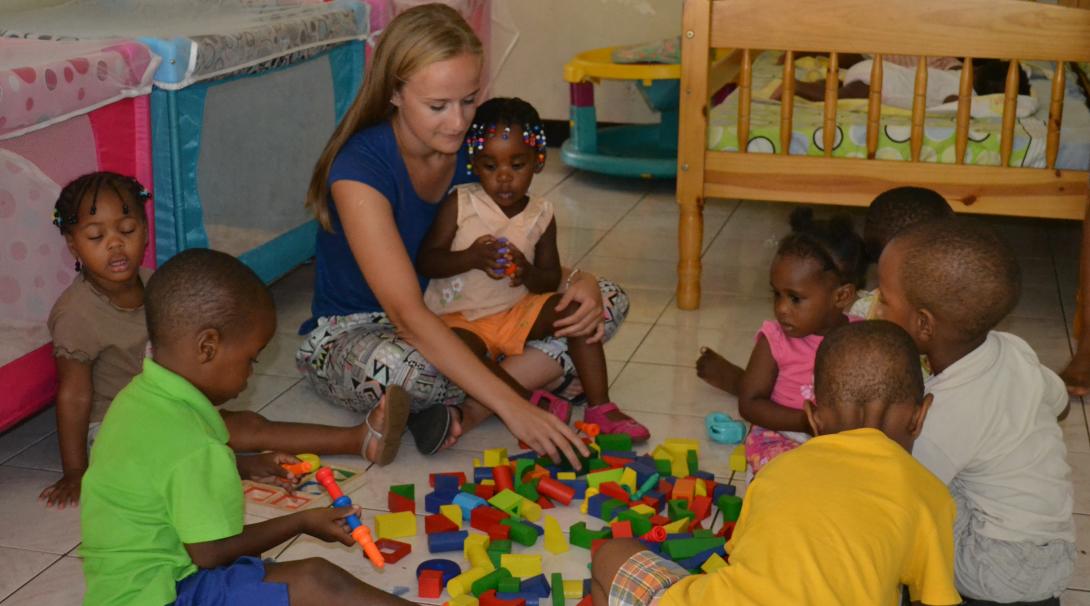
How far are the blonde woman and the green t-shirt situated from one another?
0.80 m

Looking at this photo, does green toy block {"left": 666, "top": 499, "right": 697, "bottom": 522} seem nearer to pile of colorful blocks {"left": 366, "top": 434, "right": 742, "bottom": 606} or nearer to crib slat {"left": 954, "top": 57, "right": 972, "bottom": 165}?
pile of colorful blocks {"left": 366, "top": 434, "right": 742, "bottom": 606}

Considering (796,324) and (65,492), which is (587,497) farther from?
(65,492)

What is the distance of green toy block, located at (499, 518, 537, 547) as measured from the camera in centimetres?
237

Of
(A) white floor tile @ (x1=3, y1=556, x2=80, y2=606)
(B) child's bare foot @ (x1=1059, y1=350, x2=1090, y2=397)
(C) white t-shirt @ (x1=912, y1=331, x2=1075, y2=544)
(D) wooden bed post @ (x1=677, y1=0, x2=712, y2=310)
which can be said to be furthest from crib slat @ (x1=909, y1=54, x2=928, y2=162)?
(A) white floor tile @ (x1=3, y1=556, x2=80, y2=606)

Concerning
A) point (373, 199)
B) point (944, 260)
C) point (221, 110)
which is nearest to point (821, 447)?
point (944, 260)

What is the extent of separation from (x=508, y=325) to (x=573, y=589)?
0.94 meters

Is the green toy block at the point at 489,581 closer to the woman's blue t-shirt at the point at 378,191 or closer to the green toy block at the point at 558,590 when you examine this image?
the green toy block at the point at 558,590

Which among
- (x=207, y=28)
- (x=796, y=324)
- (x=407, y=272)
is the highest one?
(x=207, y=28)

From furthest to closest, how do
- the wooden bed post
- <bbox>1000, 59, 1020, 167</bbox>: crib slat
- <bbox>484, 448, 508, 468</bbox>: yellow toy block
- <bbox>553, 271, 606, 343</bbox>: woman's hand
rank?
the wooden bed post, <bbox>1000, 59, 1020, 167</bbox>: crib slat, <bbox>553, 271, 606, 343</bbox>: woman's hand, <bbox>484, 448, 508, 468</bbox>: yellow toy block

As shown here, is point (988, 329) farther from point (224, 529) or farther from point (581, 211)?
point (581, 211)

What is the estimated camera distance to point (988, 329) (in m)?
2.00

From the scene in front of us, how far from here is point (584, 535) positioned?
7.77ft

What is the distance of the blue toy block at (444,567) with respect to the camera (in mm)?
2240

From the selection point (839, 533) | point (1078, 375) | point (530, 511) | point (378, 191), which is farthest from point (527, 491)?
point (1078, 375)
